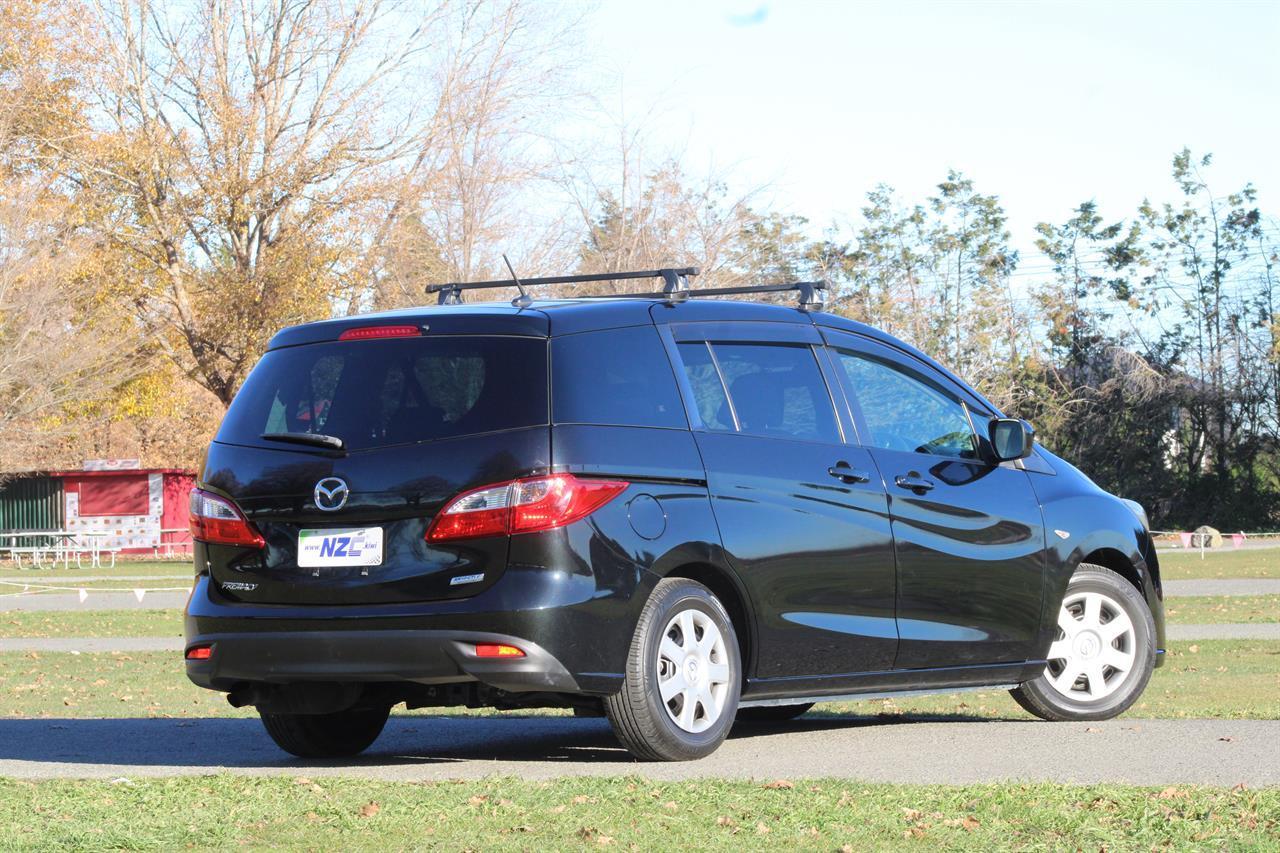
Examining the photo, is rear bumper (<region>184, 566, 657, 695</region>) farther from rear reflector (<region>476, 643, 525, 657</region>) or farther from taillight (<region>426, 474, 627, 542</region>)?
taillight (<region>426, 474, 627, 542</region>)

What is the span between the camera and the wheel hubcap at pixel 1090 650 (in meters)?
9.13

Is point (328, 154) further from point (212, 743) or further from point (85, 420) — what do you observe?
point (212, 743)

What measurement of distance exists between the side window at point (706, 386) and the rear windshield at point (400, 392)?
0.81 meters

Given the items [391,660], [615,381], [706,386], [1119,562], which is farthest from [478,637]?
[1119,562]

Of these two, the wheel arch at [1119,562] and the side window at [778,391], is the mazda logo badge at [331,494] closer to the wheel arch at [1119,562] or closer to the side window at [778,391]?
the side window at [778,391]

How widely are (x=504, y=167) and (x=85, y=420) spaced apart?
1584 centimetres

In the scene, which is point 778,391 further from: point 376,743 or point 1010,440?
point 376,743

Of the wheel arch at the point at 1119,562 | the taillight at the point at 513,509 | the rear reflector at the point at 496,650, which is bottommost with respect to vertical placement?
the rear reflector at the point at 496,650

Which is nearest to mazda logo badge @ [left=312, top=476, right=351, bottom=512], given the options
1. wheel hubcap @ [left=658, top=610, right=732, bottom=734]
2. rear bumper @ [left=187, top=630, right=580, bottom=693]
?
rear bumper @ [left=187, top=630, right=580, bottom=693]

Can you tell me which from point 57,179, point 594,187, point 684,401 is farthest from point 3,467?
point 684,401

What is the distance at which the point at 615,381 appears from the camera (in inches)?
291

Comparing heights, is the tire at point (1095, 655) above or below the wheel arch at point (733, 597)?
below

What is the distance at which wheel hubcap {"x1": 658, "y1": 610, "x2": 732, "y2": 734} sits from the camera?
731cm

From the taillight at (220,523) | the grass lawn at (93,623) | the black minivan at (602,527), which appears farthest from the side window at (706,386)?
the grass lawn at (93,623)
